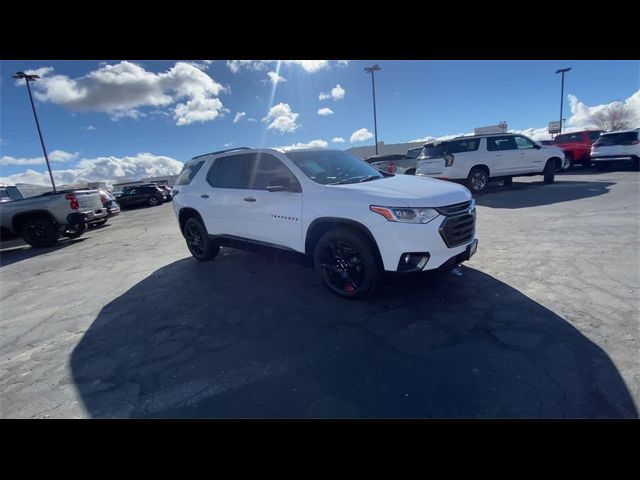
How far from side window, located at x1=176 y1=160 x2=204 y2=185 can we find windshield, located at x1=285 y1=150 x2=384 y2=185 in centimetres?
221

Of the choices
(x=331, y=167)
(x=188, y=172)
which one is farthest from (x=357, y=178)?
(x=188, y=172)

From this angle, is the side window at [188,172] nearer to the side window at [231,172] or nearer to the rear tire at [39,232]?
the side window at [231,172]

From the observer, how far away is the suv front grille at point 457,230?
10.2ft

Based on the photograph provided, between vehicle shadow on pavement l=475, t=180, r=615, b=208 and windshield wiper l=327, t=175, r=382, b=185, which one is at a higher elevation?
windshield wiper l=327, t=175, r=382, b=185

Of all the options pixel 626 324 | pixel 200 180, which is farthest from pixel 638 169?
pixel 200 180

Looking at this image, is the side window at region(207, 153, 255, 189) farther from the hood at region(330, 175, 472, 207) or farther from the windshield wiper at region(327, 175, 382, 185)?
the hood at region(330, 175, 472, 207)

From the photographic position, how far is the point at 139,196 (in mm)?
21172

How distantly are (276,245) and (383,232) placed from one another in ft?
5.51

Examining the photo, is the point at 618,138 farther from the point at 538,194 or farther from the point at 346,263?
the point at 346,263

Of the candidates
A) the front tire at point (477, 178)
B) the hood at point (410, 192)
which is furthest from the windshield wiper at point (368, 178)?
the front tire at point (477, 178)

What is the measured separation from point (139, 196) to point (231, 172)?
2007cm

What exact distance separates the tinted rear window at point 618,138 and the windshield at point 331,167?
15636mm

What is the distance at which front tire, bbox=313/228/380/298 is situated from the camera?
3291 millimetres

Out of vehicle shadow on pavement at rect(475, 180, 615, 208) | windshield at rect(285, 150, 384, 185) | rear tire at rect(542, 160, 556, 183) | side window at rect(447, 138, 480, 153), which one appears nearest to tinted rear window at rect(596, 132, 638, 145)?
vehicle shadow on pavement at rect(475, 180, 615, 208)
